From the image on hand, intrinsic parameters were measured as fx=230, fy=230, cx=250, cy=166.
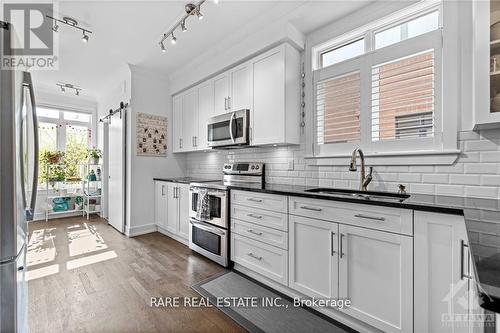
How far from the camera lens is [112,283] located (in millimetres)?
2342

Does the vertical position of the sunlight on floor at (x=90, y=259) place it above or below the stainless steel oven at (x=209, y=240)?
below

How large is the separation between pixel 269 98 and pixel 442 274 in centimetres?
209

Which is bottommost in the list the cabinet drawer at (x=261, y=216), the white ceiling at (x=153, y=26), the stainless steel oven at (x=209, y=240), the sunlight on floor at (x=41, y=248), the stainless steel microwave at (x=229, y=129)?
the sunlight on floor at (x=41, y=248)

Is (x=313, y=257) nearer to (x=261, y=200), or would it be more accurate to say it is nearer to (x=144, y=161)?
(x=261, y=200)

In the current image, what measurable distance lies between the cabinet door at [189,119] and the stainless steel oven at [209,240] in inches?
Result: 56.6

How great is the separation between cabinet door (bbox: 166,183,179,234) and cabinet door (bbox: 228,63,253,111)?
1.62 metres

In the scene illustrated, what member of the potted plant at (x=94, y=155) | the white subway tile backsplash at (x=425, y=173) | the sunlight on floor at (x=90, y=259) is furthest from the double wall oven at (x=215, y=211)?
the potted plant at (x=94, y=155)

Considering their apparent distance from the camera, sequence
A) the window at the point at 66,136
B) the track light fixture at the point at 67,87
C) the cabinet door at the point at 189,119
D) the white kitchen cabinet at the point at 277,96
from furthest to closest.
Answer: the window at the point at 66,136 < the track light fixture at the point at 67,87 < the cabinet door at the point at 189,119 < the white kitchen cabinet at the point at 277,96

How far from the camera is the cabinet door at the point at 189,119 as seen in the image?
381cm

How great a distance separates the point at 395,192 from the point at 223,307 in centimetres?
175

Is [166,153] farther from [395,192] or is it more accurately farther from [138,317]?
[395,192]

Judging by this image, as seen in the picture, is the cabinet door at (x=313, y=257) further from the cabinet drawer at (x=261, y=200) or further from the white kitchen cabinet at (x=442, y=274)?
the white kitchen cabinet at (x=442, y=274)

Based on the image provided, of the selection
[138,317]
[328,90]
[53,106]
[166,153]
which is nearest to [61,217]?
[53,106]

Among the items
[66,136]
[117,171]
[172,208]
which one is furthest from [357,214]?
[66,136]
